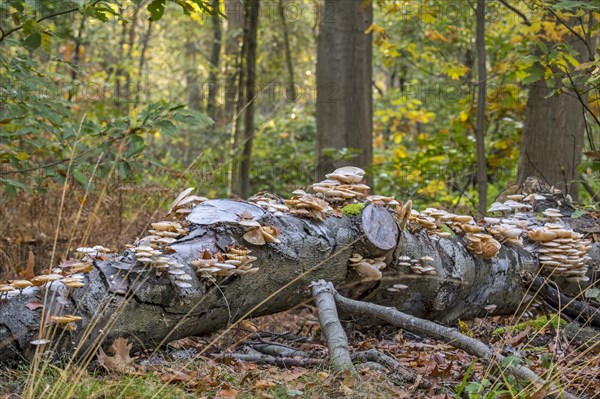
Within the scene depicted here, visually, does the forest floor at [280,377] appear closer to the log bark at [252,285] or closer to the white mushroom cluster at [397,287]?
the log bark at [252,285]

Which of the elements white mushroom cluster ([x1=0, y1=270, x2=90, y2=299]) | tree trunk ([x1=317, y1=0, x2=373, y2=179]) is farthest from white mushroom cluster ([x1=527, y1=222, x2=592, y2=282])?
tree trunk ([x1=317, y1=0, x2=373, y2=179])

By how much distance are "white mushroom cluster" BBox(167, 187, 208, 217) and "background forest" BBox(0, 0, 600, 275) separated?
1.58ft

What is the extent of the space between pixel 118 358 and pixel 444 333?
5.33ft

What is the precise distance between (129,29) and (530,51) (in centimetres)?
1166

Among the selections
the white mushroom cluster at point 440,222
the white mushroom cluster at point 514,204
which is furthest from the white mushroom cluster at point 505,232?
the white mushroom cluster at point 514,204

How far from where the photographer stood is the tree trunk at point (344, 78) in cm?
865

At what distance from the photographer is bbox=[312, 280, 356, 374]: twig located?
300cm

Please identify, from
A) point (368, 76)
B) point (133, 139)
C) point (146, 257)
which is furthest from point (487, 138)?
point (146, 257)

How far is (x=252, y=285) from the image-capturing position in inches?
136

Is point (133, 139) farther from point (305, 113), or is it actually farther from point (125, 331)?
point (305, 113)

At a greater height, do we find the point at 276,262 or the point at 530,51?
the point at 530,51

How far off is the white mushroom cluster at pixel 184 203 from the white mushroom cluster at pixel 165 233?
0.20 metres

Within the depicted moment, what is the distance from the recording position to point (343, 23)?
862 cm

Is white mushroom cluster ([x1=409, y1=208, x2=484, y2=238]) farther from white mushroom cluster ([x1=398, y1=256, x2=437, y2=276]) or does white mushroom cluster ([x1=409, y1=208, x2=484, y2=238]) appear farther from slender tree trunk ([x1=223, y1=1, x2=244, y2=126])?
slender tree trunk ([x1=223, y1=1, x2=244, y2=126])
